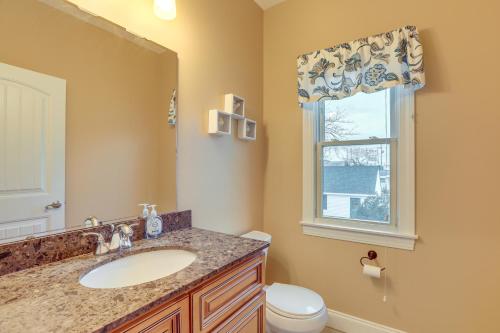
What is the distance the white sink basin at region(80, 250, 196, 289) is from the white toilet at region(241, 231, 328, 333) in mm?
737

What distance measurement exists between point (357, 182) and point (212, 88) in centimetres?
127

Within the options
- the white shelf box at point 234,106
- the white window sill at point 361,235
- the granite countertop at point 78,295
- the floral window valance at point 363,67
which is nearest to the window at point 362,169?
the white window sill at point 361,235

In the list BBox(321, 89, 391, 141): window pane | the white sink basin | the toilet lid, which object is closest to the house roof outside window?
BBox(321, 89, 391, 141): window pane

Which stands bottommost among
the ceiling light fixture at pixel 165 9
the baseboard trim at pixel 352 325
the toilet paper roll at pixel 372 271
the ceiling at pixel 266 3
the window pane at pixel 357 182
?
the baseboard trim at pixel 352 325

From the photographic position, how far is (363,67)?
1.74 meters

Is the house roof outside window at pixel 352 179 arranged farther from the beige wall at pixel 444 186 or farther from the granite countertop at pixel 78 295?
the granite countertop at pixel 78 295

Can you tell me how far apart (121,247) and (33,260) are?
29 centimetres

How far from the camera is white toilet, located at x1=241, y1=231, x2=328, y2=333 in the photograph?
1.45m

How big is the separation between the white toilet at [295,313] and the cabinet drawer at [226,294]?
0.43 meters

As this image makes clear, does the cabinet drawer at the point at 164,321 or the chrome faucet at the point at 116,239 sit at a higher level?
the chrome faucet at the point at 116,239

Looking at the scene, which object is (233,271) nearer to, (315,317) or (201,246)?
(201,246)

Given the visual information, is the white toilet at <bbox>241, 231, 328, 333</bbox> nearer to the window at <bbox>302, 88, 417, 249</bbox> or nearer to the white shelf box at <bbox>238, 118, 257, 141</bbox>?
the window at <bbox>302, 88, 417, 249</bbox>

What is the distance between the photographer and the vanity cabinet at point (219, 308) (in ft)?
2.45

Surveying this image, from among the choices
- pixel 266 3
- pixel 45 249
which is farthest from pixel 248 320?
pixel 266 3
